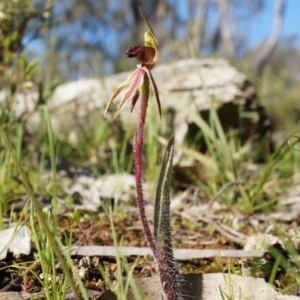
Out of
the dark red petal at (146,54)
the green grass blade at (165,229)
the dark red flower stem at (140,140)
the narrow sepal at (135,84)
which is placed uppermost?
the dark red petal at (146,54)

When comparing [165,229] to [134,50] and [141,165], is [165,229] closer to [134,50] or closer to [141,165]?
[141,165]

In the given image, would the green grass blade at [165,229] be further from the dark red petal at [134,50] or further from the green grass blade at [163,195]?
the dark red petal at [134,50]

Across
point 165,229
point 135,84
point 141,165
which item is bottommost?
point 165,229

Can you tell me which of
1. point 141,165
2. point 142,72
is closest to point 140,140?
point 141,165

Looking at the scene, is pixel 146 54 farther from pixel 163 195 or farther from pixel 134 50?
pixel 163 195

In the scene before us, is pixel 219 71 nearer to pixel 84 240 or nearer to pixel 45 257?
pixel 84 240

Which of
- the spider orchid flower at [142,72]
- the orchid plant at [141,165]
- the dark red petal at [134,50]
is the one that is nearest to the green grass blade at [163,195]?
the orchid plant at [141,165]

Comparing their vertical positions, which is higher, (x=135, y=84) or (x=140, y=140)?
(x=135, y=84)

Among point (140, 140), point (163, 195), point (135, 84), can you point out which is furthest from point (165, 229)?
point (135, 84)

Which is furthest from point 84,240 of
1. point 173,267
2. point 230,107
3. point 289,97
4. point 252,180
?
point 289,97
